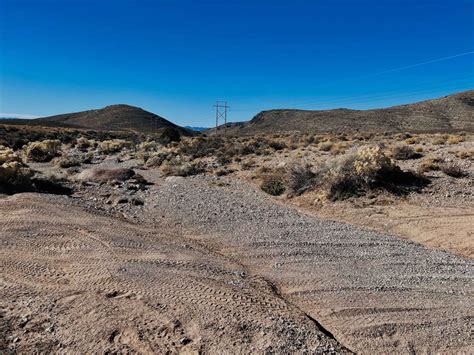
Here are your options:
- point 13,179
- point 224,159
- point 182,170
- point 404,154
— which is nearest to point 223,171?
point 182,170

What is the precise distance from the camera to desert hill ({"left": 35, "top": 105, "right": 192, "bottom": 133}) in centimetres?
12675

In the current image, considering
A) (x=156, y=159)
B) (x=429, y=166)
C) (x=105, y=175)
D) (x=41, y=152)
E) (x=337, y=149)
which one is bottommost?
(x=105, y=175)

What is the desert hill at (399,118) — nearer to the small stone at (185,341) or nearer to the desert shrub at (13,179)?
the desert shrub at (13,179)

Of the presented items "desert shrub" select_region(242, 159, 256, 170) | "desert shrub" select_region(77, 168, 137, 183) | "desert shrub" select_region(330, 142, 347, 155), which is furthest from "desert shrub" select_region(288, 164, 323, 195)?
"desert shrub" select_region(330, 142, 347, 155)

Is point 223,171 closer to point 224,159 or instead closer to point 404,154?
point 224,159

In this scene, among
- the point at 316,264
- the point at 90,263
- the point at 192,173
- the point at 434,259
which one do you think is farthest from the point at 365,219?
the point at 192,173

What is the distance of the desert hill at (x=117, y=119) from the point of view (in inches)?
4990

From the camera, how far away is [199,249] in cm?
943

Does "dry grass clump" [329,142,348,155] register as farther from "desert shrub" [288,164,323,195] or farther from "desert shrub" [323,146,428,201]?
"desert shrub" [323,146,428,201]

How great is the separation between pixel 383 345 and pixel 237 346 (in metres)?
1.98

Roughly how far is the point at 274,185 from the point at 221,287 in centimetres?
1072

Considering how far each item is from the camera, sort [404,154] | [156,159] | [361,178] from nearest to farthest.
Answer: [361,178], [404,154], [156,159]

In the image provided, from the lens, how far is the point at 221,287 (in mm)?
6855

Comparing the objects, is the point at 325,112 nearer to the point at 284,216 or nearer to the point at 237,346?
the point at 284,216
